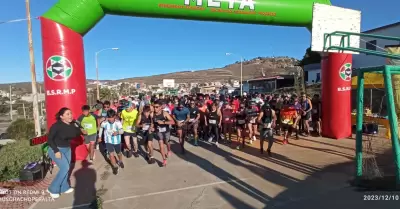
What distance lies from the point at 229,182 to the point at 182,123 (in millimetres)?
3404

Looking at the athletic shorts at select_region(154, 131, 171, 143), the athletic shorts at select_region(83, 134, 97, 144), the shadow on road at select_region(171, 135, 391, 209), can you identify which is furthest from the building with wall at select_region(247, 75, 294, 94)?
the athletic shorts at select_region(83, 134, 97, 144)

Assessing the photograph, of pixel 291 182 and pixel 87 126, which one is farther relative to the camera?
pixel 87 126

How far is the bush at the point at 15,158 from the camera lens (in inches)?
273

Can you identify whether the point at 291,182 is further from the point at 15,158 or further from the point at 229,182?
the point at 15,158

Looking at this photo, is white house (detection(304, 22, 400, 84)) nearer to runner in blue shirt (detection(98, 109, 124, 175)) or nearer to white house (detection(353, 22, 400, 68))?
white house (detection(353, 22, 400, 68))

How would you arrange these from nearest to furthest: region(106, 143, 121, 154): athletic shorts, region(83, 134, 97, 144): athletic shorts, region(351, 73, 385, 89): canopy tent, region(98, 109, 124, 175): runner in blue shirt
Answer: region(98, 109, 124, 175): runner in blue shirt < region(106, 143, 121, 154): athletic shorts < region(83, 134, 97, 144): athletic shorts < region(351, 73, 385, 89): canopy tent

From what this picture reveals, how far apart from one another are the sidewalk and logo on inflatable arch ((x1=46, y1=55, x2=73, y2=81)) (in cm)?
239

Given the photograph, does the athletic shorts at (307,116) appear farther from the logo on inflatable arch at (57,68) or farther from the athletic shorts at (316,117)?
the logo on inflatable arch at (57,68)

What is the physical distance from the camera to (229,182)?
241 inches

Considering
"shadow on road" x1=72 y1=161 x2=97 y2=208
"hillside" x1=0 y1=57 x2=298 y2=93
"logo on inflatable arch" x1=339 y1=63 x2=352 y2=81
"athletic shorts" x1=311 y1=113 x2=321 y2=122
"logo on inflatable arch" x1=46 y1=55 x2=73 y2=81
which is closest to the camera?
"shadow on road" x1=72 y1=161 x2=97 y2=208

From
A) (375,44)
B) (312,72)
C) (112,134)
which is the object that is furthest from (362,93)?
(312,72)

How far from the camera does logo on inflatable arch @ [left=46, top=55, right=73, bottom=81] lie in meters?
7.58

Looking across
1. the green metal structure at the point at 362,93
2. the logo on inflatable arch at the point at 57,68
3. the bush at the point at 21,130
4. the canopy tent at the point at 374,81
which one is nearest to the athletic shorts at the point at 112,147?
the logo on inflatable arch at the point at 57,68
